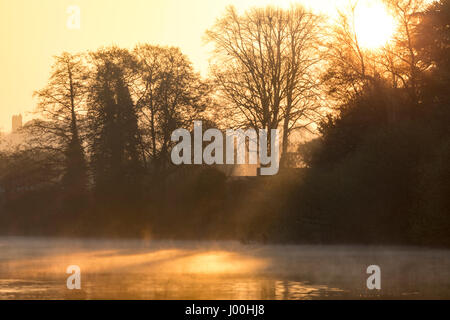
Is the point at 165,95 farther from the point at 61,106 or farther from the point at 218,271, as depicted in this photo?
the point at 218,271

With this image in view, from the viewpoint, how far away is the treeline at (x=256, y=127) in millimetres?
40594

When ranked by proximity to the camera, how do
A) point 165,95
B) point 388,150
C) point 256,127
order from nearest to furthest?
point 388,150, point 256,127, point 165,95

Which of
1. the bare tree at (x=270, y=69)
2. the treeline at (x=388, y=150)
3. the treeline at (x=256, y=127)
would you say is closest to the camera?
the treeline at (x=388, y=150)

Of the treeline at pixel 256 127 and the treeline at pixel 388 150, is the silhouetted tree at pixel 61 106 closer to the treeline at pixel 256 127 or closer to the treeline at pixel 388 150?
the treeline at pixel 256 127

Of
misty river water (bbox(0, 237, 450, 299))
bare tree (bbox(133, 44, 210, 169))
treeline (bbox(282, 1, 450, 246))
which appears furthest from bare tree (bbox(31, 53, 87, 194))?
treeline (bbox(282, 1, 450, 246))

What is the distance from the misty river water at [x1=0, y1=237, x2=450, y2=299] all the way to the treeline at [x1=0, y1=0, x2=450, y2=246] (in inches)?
86.3

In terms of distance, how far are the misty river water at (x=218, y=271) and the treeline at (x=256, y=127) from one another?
2.19 m

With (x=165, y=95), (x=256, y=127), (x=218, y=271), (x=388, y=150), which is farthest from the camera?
(x=165, y=95)

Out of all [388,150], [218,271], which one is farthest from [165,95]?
[218,271]

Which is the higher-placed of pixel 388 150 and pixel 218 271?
pixel 388 150

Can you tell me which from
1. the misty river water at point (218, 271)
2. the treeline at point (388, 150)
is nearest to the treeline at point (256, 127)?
the treeline at point (388, 150)

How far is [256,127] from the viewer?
165ft

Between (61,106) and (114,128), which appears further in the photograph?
(61,106)

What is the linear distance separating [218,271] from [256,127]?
20468 millimetres
